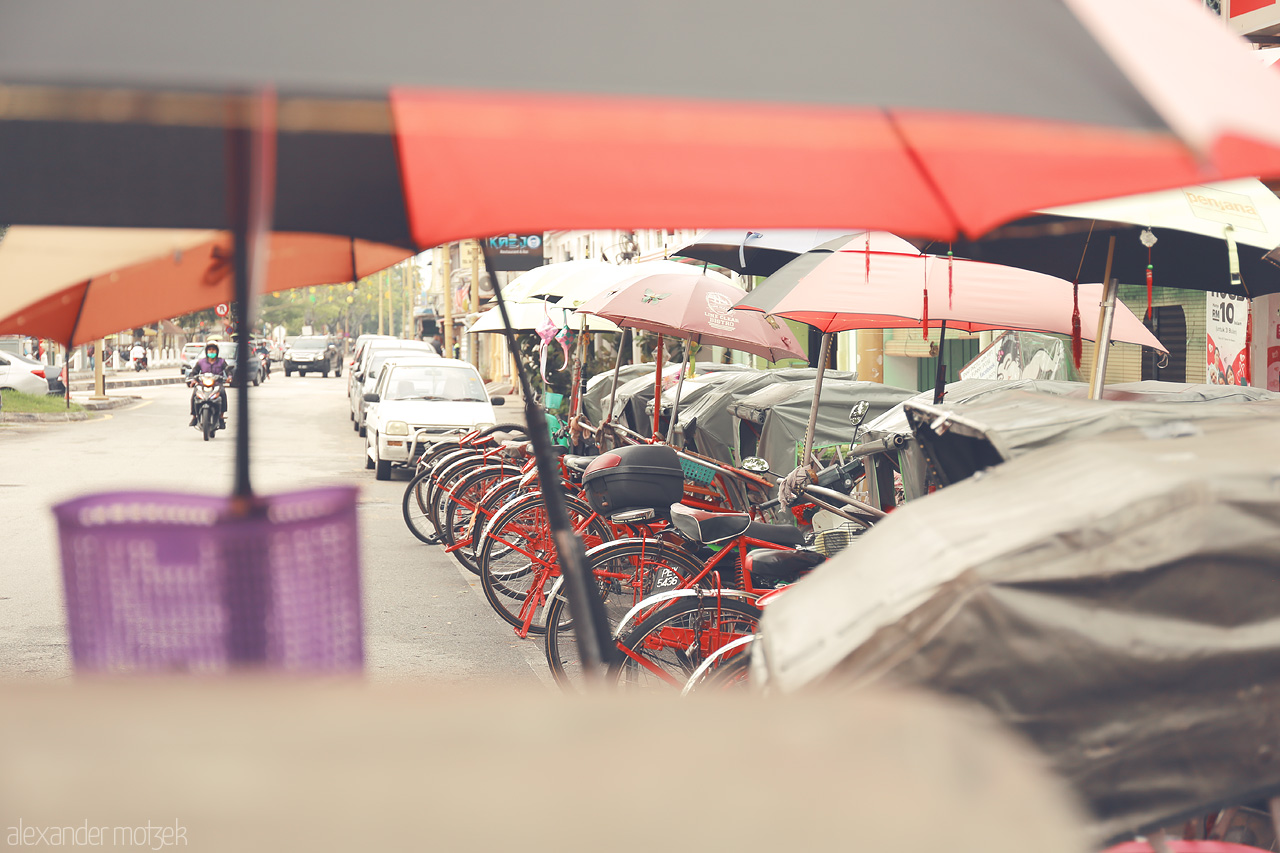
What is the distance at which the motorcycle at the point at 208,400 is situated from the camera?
21344mm

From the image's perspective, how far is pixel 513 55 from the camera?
1.46 meters

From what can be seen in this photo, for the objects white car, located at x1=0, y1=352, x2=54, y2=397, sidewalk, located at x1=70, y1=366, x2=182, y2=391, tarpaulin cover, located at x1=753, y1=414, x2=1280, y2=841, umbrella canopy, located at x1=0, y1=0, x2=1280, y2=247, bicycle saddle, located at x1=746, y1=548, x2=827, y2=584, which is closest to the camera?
umbrella canopy, located at x1=0, y1=0, x2=1280, y2=247

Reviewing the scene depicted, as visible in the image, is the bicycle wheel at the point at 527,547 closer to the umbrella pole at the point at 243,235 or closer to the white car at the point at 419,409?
the umbrella pole at the point at 243,235

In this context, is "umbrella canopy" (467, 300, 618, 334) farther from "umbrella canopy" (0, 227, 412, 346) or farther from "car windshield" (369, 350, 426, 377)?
"umbrella canopy" (0, 227, 412, 346)

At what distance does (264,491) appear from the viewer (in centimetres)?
362

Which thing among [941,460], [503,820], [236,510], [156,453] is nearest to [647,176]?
[236,510]

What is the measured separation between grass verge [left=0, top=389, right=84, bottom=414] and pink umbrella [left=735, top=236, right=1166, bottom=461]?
901 inches

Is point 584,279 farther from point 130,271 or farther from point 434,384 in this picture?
point 130,271

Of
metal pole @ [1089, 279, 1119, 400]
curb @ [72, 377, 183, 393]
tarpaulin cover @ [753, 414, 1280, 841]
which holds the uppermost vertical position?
metal pole @ [1089, 279, 1119, 400]

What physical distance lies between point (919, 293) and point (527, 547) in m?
3.04

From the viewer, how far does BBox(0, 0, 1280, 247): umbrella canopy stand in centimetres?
140

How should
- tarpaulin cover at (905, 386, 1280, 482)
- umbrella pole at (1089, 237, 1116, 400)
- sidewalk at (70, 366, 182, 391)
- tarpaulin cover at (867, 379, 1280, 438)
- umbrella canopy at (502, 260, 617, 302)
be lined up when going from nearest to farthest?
tarpaulin cover at (905, 386, 1280, 482)
tarpaulin cover at (867, 379, 1280, 438)
umbrella pole at (1089, 237, 1116, 400)
umbrella canopy at (502, 260, 617, 302)
sidewalk at (70, 366, 182, 391)

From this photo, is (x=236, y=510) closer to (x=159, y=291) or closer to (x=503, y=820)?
(x=503, y=820)

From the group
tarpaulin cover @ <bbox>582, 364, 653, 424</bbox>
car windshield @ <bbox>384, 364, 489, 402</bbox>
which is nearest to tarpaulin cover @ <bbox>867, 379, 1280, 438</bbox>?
tarpaulin cover @ <bbox>582, 364, 653, 424</bbox>
